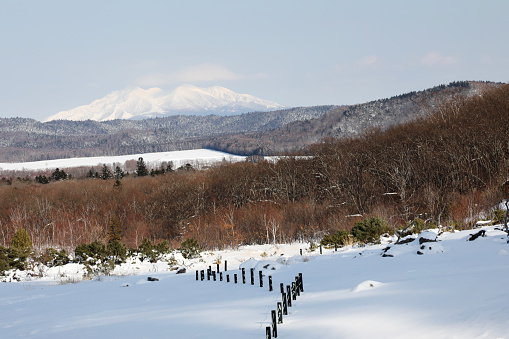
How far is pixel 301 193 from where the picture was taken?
70.9 m

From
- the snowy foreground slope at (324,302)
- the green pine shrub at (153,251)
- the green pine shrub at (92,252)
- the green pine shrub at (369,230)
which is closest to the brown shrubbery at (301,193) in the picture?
the green pine shrub at (369,230)

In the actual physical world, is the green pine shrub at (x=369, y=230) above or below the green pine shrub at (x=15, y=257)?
above

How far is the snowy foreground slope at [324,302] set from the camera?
232 inches

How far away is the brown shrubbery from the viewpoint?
44000 mm

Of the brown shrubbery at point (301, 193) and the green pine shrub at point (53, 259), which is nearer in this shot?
the green pine shrub at point (53, 259)

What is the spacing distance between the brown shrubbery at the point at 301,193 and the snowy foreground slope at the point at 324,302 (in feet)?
50.9

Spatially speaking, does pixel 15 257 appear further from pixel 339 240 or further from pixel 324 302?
pixel 324 302

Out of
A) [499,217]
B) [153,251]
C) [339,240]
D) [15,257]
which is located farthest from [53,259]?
[499,217]

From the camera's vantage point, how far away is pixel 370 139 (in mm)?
79500

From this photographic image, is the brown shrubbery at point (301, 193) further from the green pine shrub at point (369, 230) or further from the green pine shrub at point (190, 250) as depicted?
the green pine shrub at point (190, 250)

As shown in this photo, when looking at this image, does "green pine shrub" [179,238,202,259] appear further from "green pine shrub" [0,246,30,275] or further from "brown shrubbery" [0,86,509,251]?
"brown shrubbery" [0,86,509,251]

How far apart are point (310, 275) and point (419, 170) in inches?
1875

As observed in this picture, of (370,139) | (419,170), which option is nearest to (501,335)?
(419,170)

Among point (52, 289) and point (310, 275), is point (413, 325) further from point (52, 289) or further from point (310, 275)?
point (52, 289)
